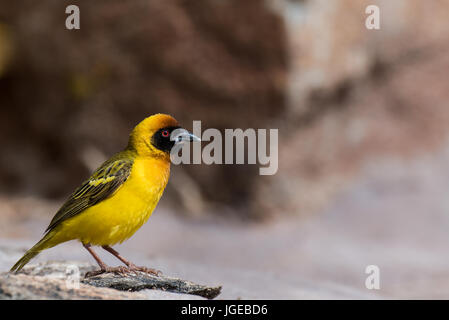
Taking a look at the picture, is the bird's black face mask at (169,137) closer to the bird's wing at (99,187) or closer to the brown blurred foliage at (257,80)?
the bird's wing at (99,187)

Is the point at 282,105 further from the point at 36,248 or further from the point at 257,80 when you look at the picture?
the point at 36,248

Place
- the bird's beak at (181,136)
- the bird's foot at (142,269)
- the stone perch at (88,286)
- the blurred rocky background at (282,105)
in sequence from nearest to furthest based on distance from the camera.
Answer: the stone perch at (88,286)
the bird's beak at (181,136)
the bird's foot at (142,269)
the blurred rocky background at (282,105)

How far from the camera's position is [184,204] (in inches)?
512

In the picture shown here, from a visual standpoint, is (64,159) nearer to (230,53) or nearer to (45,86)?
(45,86)

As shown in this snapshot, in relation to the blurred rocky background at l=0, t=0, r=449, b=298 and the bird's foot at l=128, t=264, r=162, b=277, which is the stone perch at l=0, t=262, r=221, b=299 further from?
the blurred rocky background at l=0, t=0, r=449, b=298

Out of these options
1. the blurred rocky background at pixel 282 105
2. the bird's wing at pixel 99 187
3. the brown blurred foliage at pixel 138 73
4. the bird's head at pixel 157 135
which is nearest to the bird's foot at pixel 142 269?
the bird's wing at pixel 99 187

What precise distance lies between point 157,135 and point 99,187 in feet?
1.92

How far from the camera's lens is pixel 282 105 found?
A: 485 inches

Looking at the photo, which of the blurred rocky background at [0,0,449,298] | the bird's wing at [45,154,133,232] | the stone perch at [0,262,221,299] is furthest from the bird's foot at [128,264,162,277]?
the blurred rocky background at [0,0,449,298]

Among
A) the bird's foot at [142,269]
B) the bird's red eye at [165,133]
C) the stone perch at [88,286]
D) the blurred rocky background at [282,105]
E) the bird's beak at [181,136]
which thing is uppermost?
the blurred rocky background at [282,105]

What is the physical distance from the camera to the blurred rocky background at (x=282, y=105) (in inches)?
469

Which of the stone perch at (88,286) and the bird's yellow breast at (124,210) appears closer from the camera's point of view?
the stone perch at (88,286)

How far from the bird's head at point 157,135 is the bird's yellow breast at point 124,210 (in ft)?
0.30
